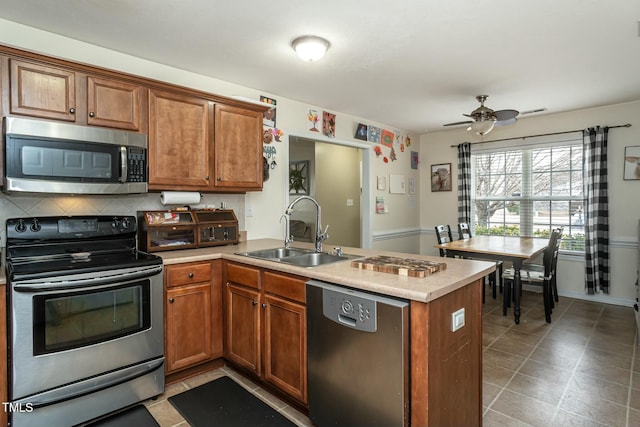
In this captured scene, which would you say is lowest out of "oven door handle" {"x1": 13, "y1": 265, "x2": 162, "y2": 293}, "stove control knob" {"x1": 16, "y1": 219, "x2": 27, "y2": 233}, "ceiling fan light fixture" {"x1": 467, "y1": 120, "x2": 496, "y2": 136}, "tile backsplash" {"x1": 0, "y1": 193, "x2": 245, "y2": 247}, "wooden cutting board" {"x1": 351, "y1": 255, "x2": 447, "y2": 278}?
"oven door handle" {"x1": 13, "y1": 265, "x2": 162, "y2": 293}

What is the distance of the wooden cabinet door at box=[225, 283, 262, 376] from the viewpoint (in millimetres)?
2238

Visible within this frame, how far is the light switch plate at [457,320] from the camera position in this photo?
1.56m

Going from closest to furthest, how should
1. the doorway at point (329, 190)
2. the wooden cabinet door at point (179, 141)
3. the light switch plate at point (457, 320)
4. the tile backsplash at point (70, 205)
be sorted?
the light switch plate at point (457, 320)
the tile backsplash at point (70, 205)
the wooden cabinet door at point (179, 141)
the doorway at point (329, 190)

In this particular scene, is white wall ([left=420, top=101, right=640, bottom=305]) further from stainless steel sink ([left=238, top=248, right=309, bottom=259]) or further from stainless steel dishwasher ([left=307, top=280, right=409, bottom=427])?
stainless steel dishwasher ([left=307, top=280, right=409, bottom=427])

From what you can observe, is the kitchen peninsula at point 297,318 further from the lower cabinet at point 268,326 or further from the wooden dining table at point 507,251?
the wooden dining table at point 507,251

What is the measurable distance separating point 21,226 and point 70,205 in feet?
1.04

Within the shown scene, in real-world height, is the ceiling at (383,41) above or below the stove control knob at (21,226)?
above

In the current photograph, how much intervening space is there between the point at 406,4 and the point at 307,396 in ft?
7.59

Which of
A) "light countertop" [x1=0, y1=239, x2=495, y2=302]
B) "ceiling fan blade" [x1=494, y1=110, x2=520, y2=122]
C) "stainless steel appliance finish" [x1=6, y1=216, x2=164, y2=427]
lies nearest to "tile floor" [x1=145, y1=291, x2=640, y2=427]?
"stainless steel appliance finish" [x1=6, y1=216, x2=164, y2=427]

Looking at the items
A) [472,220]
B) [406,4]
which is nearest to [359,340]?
[406,4]

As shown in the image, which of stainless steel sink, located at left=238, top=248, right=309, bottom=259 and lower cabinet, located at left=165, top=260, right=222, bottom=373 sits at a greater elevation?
stainless steel sink, located at left=238, top=248, right=309, bottom=259

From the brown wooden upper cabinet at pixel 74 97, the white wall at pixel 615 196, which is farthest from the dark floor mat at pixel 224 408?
the white wall at pixel 615 196

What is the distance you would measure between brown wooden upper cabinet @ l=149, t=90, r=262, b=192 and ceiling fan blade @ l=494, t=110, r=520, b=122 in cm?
238

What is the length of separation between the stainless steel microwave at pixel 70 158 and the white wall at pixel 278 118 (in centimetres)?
50
